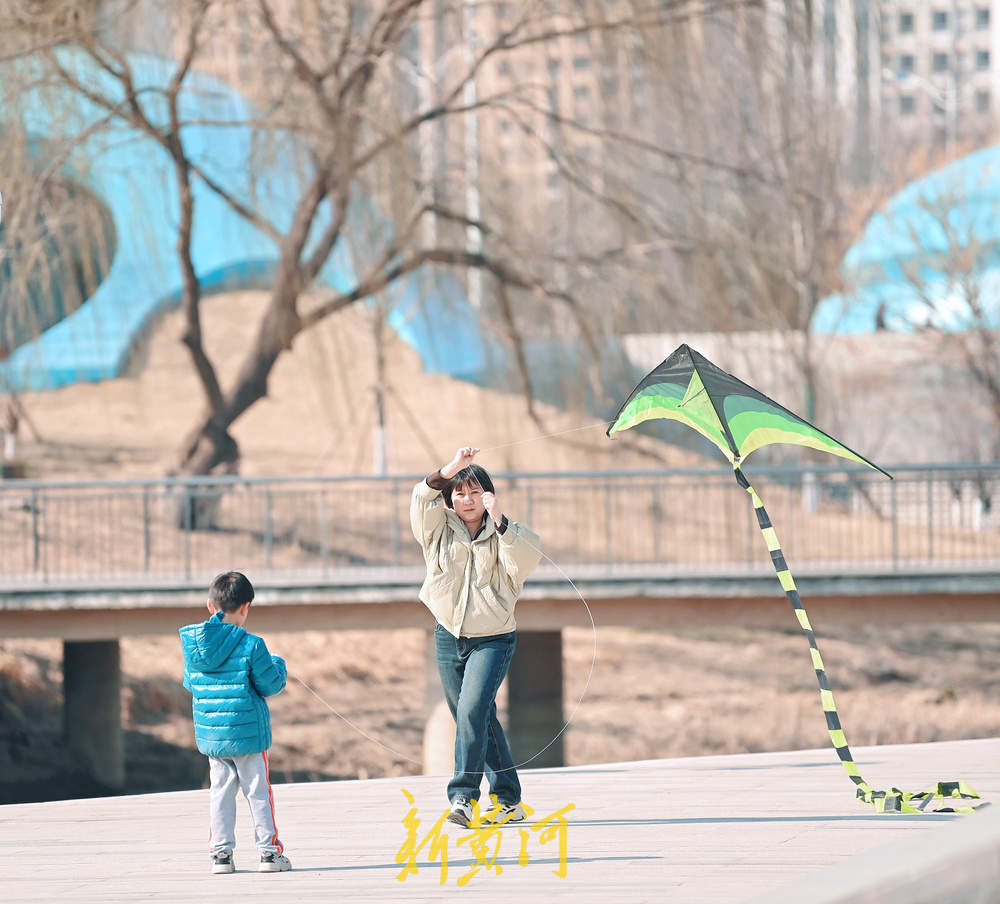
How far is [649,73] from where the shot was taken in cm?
1997

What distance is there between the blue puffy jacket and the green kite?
7.18 feet

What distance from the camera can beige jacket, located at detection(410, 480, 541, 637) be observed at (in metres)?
6.84

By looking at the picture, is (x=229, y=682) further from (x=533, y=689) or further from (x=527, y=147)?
Answer: (x=527, y=147)

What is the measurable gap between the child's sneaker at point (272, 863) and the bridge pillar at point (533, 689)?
518 inches

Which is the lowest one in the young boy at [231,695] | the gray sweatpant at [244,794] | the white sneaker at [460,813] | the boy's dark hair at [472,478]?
the white sneaker at [460,813]

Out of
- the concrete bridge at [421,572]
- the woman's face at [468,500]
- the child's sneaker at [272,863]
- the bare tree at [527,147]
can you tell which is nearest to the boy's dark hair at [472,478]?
the woman's face at [468,500]

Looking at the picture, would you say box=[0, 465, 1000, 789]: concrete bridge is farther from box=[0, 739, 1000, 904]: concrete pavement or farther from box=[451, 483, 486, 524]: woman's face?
box=[451, 483, 486, 524]: woman's face

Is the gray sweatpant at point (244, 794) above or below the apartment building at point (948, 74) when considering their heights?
below

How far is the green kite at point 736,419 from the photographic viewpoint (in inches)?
297

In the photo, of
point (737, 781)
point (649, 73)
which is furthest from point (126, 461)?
point (737, 781)

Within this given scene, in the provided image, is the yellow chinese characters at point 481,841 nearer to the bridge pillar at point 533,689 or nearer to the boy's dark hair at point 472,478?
the boy's dark hair at point 472,478

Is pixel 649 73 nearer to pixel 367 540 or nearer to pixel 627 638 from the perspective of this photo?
pixel 367 540

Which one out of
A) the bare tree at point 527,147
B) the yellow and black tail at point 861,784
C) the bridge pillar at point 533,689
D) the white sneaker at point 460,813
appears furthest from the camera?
the bare tree at point 527,147

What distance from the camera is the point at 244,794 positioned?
626cm
